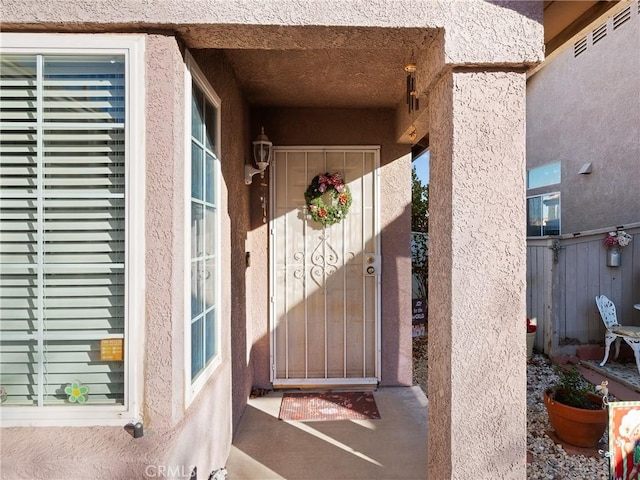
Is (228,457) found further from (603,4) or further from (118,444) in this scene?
(603,4)

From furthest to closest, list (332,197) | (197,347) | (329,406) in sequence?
(332,197) < (329,406) < (197,347)

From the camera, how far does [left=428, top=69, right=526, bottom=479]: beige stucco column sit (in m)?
1.63

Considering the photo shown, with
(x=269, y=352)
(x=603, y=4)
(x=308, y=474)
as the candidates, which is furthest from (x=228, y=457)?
(x=603, y=4)

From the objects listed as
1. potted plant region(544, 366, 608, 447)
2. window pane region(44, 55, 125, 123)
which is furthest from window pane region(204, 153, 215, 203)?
potted plant region(544, 366, 608, 447)

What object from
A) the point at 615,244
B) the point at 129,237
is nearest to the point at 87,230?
the point at 129,237

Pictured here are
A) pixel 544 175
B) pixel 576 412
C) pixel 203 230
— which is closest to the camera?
pixel 203 230

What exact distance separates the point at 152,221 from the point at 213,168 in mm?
886

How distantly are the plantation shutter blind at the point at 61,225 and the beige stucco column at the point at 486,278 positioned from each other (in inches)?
64.0

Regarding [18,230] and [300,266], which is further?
[300,266]

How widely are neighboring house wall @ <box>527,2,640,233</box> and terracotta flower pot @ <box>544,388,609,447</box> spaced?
14.3 feet

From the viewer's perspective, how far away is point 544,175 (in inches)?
308

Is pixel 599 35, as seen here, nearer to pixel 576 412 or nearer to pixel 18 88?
pixel 576 412

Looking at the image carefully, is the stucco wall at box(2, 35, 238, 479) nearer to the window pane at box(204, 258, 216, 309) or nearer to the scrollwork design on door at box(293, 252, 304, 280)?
the window pane at box(204, 258, 216, 309)

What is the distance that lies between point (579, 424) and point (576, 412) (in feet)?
0.36
